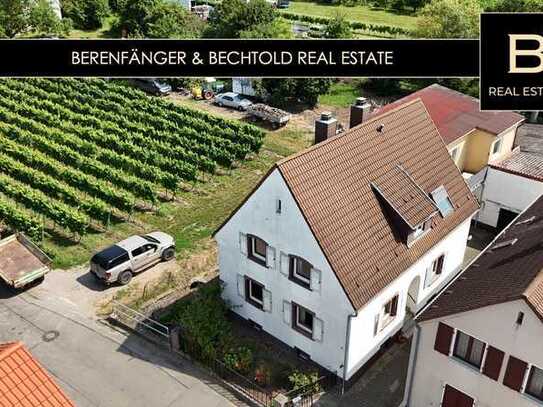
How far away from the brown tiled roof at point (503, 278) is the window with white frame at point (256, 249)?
23.7ft

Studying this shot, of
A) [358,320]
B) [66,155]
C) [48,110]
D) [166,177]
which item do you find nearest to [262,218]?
[358,320]

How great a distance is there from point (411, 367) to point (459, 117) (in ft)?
57.3

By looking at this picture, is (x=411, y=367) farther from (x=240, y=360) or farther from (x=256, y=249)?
(x=256, y=249)

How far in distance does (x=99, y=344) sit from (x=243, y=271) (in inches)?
289

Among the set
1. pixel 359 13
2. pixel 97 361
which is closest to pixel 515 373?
pixel 97 361

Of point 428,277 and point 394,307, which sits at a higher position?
point 428,277

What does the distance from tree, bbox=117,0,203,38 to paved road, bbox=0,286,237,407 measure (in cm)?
4143

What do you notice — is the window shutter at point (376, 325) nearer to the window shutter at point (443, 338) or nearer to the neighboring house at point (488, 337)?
the neighboring house at point (488, 337)

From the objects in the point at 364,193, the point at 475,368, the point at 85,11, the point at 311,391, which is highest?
the point at 85,11

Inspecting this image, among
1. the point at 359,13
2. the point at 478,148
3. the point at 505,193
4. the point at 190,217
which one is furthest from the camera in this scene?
the point at 359,13

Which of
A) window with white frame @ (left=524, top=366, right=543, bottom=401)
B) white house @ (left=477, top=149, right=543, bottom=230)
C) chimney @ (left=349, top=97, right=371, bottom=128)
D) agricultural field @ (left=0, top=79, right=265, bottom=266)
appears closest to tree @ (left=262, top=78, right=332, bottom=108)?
agricultural field @ (left=0, top=79, right=265, bottom=266)

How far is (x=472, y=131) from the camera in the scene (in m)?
32.4

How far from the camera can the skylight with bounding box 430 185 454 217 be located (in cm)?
2520

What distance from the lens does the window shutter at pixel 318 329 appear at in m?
22.8
